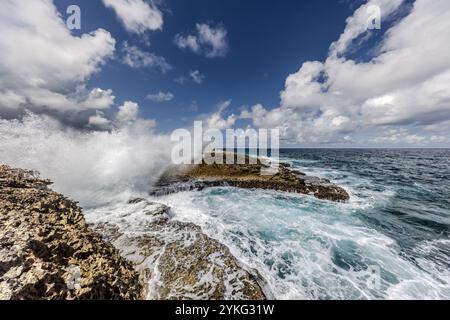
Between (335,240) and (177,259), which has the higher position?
(177,259)

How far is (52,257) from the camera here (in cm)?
440

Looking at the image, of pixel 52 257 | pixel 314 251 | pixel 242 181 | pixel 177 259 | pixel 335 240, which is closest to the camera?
pixel 52 257

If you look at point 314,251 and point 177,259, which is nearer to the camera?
point 177,259

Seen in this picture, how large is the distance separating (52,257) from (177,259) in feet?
12.6

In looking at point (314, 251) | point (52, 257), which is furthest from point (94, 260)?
point (314, 251)

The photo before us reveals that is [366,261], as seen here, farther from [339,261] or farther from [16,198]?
[16,198]

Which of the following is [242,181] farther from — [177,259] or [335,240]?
[177,259]

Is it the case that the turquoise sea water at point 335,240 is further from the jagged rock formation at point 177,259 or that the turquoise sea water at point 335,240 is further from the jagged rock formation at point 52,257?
the jagged rock formation at point 52,257

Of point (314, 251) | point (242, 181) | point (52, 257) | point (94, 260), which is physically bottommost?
point (314, 251)

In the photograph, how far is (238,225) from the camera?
1093cm

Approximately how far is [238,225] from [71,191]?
15331mm

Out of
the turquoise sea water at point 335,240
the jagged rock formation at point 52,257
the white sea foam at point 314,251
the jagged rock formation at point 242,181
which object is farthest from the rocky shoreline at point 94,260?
the jagged rock formation at point 242,181

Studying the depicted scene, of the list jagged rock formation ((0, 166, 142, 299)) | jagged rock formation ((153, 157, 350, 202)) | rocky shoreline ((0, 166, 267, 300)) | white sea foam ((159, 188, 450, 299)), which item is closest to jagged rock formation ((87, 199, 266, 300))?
rocky shoreline ((0, 166, 267, 300))
